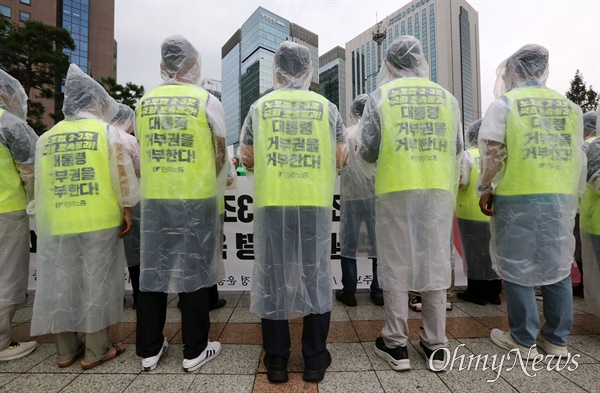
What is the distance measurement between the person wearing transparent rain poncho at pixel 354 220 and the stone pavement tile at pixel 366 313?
92 millimetres

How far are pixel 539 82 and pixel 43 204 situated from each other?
11.9 feet

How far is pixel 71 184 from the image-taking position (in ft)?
6.86

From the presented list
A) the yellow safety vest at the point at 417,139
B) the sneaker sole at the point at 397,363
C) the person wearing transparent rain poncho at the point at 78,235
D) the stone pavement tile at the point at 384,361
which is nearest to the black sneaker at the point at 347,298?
the stone pavement tile at the point at 384,361

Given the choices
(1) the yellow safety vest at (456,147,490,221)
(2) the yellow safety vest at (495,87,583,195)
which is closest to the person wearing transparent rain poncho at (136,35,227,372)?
(2) the yellow safety vest at (495,87,583,195)

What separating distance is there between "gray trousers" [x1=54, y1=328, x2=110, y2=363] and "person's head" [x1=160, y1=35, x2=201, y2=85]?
6.07 feet

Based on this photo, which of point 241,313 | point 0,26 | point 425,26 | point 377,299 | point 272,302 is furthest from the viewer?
point 425,26

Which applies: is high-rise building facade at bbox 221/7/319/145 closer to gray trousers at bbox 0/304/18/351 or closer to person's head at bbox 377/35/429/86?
person's head at bbox 377/35/429/86

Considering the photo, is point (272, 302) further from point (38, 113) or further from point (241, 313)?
point (38, 113)

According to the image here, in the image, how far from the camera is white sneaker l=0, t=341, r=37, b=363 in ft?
7.36

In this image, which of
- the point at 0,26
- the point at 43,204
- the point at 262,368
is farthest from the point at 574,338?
the point at 0,26

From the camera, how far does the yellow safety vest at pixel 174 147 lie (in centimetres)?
204

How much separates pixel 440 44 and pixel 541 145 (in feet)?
70.6

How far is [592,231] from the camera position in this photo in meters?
2.52

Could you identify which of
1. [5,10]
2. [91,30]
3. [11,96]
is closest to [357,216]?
[11,96]
